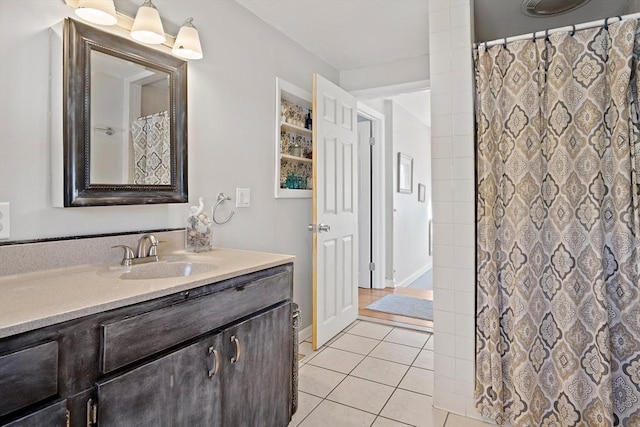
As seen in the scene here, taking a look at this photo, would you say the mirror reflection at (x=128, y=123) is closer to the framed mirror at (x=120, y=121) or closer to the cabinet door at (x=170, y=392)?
the framed mirror at (x=120, y=121)

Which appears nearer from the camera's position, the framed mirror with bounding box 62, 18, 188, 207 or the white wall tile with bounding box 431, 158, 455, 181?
the framed mirror with bounding box 62, 18, 188, 207

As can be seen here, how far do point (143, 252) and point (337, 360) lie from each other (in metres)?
1.58

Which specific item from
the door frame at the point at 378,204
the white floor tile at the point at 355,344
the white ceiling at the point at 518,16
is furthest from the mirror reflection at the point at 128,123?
the door frame at the point at 378,204

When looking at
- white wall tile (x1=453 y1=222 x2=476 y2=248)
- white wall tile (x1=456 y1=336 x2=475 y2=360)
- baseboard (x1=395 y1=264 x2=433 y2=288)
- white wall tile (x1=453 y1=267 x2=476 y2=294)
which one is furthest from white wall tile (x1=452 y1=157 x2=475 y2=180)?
baseboard (x1=395 y1=264 x2=433 y2=288)

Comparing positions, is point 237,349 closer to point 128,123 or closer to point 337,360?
point 128,123

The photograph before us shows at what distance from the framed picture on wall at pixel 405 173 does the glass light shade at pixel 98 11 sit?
3.82 m

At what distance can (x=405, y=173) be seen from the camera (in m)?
4.99

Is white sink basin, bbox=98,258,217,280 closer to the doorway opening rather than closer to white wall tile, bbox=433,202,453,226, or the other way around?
white wall tile, bbox=433,202,453,226

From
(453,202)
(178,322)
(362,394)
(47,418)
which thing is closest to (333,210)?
(453,202)

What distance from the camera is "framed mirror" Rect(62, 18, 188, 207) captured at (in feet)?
4.45

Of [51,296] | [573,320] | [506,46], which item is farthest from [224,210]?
[573,320]

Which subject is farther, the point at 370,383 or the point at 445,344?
the point at 370,383

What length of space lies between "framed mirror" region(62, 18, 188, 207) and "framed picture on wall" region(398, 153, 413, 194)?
3458 mm

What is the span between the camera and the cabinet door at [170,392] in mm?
953
